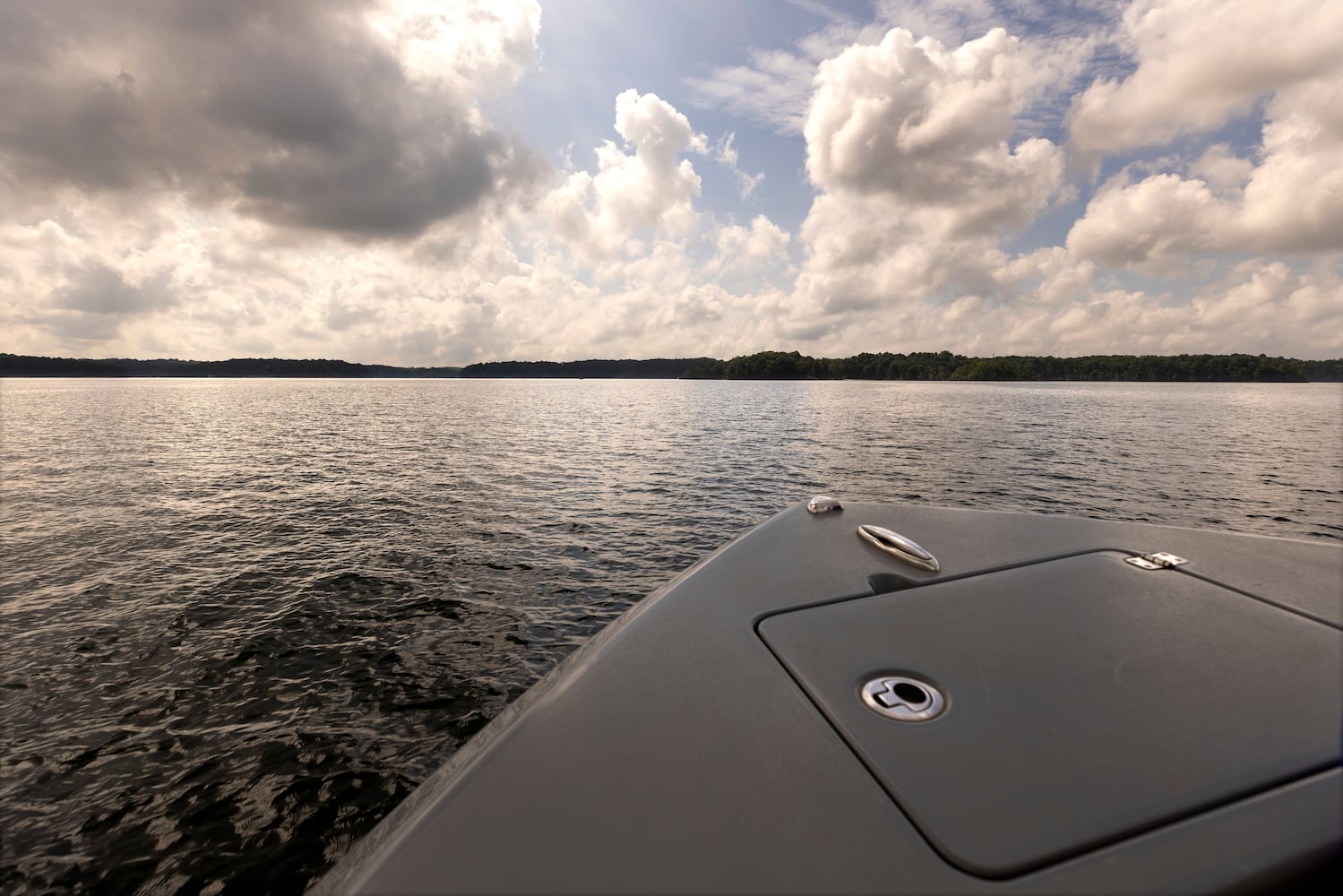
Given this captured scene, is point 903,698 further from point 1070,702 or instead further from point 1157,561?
point 1157,561

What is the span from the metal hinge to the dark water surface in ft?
19.0

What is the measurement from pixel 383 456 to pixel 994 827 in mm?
26619

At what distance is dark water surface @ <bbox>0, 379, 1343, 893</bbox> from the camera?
4660 millimetres

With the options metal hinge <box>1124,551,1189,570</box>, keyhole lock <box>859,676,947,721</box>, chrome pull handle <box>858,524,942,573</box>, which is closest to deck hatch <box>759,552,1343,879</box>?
keyhole lock <box>859,676,947,721</box>

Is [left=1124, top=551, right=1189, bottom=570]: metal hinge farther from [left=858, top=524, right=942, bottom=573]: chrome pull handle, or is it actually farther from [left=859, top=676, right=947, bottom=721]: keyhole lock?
[left=859, top=676, right=947, bottom=721]: keyhole lock

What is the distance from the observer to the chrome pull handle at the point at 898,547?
11.5ft

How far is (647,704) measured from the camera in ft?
7.67

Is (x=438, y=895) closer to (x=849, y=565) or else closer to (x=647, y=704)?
(x=647, y=704)

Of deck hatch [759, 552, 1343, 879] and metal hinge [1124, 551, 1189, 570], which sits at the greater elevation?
metal hinge [1124, 551, 1189, 570]

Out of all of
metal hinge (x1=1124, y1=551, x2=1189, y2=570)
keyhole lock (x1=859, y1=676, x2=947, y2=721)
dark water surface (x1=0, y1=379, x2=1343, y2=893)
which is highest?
metal hinge (x1=1124, y1=551, x2=1189, y2=570)

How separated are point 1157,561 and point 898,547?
140 centimetres

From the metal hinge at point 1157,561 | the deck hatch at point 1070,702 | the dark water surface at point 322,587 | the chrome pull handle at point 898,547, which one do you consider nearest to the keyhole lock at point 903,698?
the deck hatch at point 1070,702

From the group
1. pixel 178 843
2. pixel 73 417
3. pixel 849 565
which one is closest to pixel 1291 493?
pixel 849 565

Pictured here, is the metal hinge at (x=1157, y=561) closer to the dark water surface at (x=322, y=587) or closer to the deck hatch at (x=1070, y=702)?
the deck hatch at (x=1070, y=702)
